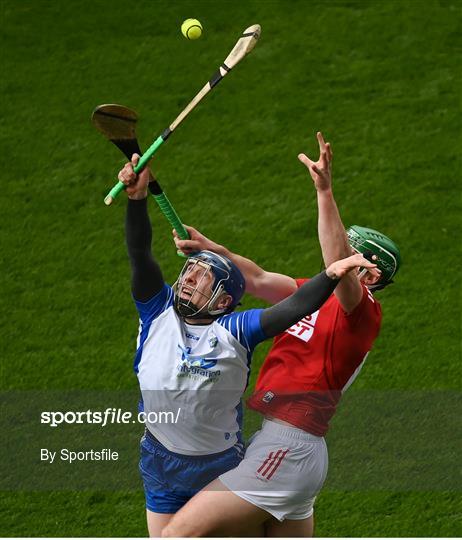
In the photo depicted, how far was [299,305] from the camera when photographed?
5.93 meters

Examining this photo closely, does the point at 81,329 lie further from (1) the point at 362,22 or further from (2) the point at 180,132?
(1) the point at 362,22

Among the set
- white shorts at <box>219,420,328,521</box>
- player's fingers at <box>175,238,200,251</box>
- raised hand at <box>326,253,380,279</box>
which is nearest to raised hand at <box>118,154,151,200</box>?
player's fingers at <box>175,238,200,251</box>

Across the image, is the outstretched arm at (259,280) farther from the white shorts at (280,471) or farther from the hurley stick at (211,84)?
the white shorts at (280,471)

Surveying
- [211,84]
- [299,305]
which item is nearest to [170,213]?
[211,84]

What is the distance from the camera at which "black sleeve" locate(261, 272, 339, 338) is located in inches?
232

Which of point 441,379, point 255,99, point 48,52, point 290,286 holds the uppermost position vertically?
point 290,286

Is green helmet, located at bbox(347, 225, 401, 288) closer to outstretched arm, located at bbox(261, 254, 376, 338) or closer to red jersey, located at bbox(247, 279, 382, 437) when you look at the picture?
red jersey, located at bbox(247, 279, 382, 437)

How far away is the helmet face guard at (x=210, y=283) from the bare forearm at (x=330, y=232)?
0.48m

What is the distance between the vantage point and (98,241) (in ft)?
34.6

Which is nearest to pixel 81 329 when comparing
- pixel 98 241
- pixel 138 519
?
pixel 98 241

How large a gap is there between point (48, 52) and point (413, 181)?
357 cm

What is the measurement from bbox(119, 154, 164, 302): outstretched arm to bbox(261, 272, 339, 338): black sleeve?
22.7 inches

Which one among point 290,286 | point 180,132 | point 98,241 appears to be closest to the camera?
point 290,286

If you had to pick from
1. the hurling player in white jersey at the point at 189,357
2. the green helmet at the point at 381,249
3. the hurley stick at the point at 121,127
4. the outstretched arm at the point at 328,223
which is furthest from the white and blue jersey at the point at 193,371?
the green helmet at the point at 381,249
